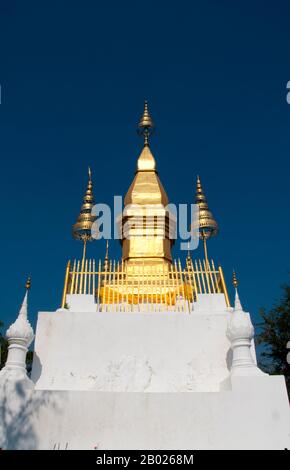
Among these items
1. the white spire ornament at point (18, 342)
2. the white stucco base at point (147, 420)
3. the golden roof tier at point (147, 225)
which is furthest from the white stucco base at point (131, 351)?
the golden roof tier at point (147, 225)

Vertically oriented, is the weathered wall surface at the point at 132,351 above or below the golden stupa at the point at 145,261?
below

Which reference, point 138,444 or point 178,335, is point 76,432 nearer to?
point 138,444

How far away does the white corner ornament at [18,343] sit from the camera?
290 inches

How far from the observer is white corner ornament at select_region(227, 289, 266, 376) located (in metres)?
7.21

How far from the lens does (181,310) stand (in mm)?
9625

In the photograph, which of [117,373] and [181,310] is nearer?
[117,373]

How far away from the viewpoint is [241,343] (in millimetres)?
7617

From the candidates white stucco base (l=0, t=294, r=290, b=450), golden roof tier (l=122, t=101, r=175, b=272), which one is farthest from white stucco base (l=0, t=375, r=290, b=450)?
golden roof tier (l=122, t=101, r=175, b=272)

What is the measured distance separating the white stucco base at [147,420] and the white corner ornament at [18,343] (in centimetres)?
65

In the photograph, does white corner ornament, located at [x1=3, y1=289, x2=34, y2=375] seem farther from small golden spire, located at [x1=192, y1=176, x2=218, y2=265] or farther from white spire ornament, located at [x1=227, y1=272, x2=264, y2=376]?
small golden spire, located at [x1=192, y1=176, x2=218, y2=265]

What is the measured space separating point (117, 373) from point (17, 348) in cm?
201

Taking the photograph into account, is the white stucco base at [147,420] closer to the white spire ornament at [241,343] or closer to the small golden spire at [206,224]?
the white spire ornament at [241,343]
